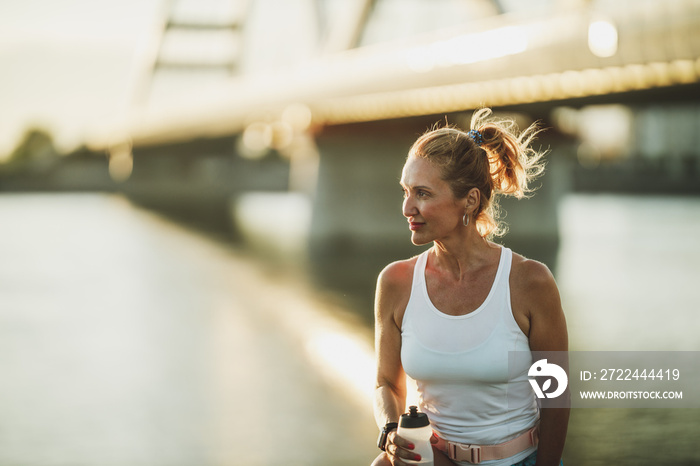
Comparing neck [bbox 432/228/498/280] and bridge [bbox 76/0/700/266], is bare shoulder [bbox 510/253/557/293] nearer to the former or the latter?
neck [bbox 432/228/498/280]

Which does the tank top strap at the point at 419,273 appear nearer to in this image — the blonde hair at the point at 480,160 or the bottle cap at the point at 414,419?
the blonde hair at the point at 480,160

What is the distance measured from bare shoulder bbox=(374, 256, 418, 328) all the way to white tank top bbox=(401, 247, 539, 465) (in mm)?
25

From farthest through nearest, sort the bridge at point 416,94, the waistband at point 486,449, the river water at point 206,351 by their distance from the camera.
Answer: the bridge at point 416,94, the river water at point 206,351, the waistband at point 486,449

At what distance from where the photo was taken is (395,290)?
7.70ft

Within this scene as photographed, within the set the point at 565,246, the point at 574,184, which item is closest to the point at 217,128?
the point at 565,246

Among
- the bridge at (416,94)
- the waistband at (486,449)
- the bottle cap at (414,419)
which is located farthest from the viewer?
the bridge at (416,94)

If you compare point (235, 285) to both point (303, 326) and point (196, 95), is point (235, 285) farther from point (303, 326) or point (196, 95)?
point (196, 95)

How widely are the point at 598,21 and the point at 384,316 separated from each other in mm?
7957

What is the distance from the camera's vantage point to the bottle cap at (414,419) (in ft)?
7.00

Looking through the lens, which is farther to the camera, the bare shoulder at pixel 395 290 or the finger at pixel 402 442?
the bare shoulder at pixel 395 290

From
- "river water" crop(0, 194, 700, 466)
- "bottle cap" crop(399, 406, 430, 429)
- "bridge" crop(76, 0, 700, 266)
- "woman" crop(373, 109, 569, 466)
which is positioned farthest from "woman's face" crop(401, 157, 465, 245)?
"bridge" crop(76, 0, 700, 266)

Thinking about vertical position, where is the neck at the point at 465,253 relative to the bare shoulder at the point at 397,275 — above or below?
above

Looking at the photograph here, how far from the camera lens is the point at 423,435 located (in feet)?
7.02

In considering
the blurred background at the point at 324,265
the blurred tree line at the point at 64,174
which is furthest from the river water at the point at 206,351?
the blurred tree line at the point at 64,174
